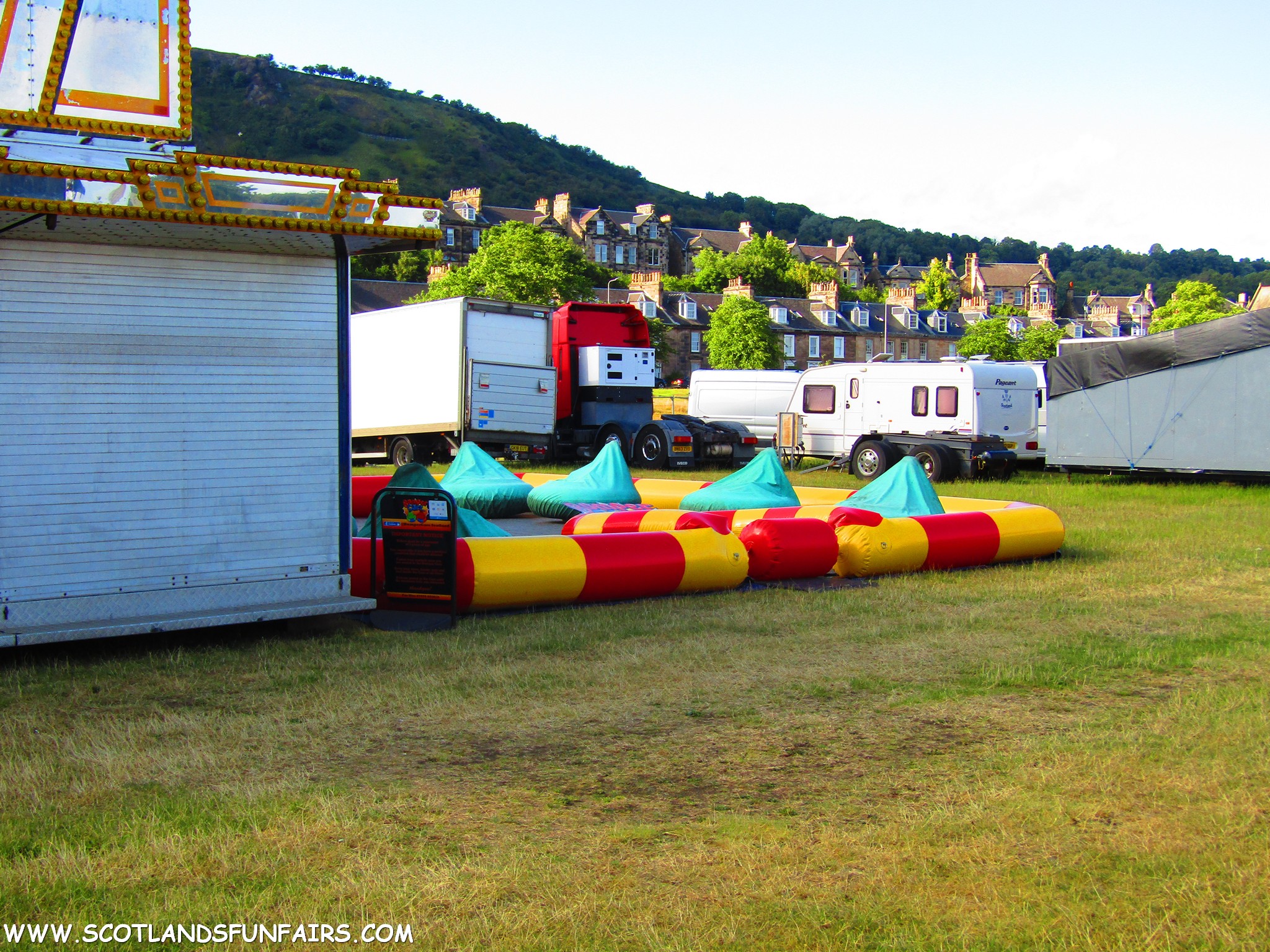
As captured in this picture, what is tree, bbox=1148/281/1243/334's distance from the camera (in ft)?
285

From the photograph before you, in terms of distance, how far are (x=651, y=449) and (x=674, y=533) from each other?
16085 mm

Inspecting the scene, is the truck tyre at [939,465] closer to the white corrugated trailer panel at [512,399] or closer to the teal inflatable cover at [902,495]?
the white corrugated trailer panel at [512,399]

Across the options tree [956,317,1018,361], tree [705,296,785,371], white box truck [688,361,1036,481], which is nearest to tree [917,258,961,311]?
tree [956,317,1018,361]

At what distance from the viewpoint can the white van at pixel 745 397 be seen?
31.6m

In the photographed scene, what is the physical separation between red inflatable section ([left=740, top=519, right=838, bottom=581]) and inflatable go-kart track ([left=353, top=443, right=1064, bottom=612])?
1 cm

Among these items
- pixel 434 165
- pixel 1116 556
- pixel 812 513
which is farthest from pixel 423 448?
pixel 434 165

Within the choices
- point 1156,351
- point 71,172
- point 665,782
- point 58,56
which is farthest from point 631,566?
point 1156,351

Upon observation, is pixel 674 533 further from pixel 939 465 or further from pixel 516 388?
pixel 516 388

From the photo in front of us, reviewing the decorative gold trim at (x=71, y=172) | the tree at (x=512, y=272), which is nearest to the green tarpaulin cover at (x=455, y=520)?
the decorative gold trim at (x=71, y=172)

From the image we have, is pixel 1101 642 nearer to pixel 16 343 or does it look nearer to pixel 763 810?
pixel 763 810

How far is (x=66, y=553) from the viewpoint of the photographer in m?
7.38

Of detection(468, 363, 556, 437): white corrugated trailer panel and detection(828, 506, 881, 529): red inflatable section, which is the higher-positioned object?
detection(468, 363, 556, 437): white corrugated trailer panel

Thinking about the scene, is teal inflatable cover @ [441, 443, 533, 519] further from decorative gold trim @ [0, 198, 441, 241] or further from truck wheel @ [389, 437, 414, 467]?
truck wheel @ [389, 437, 414, 467]

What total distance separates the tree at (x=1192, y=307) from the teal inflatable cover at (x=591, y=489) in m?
80.3
